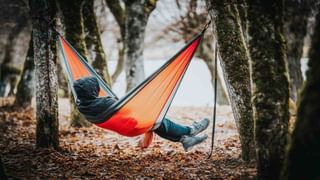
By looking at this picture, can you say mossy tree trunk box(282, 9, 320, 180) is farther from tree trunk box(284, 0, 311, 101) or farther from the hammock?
tree trunk box(284, 0, 311, 101)

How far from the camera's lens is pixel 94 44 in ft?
23.3

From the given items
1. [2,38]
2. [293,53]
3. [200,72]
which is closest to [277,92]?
[293,53]

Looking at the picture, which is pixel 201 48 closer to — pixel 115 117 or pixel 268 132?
pixel 115 117

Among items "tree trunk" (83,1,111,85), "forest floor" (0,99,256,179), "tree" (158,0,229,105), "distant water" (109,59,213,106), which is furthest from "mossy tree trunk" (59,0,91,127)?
"distant water" (109,59,213,106)

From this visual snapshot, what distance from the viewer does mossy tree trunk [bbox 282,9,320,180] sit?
1.85m

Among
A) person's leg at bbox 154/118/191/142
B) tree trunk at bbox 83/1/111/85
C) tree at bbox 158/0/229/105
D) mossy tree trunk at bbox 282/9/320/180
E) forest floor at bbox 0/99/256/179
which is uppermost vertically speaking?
tree at bbox 158/0/229/105

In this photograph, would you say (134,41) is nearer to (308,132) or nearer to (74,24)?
(74,24)

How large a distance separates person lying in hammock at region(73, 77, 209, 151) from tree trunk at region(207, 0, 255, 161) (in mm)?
566

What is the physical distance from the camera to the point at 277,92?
2.88 metres

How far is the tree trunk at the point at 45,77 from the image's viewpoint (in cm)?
455

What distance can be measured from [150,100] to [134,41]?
3.92 metres

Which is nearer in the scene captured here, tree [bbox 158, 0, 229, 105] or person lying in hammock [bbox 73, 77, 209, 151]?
person lying in hammock [bbox 73, 77, 209, 151]

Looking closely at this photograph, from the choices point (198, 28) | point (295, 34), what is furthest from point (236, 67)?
point (198, 28)

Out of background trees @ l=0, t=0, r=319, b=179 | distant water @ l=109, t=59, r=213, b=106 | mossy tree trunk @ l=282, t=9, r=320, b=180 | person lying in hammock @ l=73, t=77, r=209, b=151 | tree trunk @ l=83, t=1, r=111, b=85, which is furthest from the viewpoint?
distant water @ l=109, t=59, r=213, b=106
